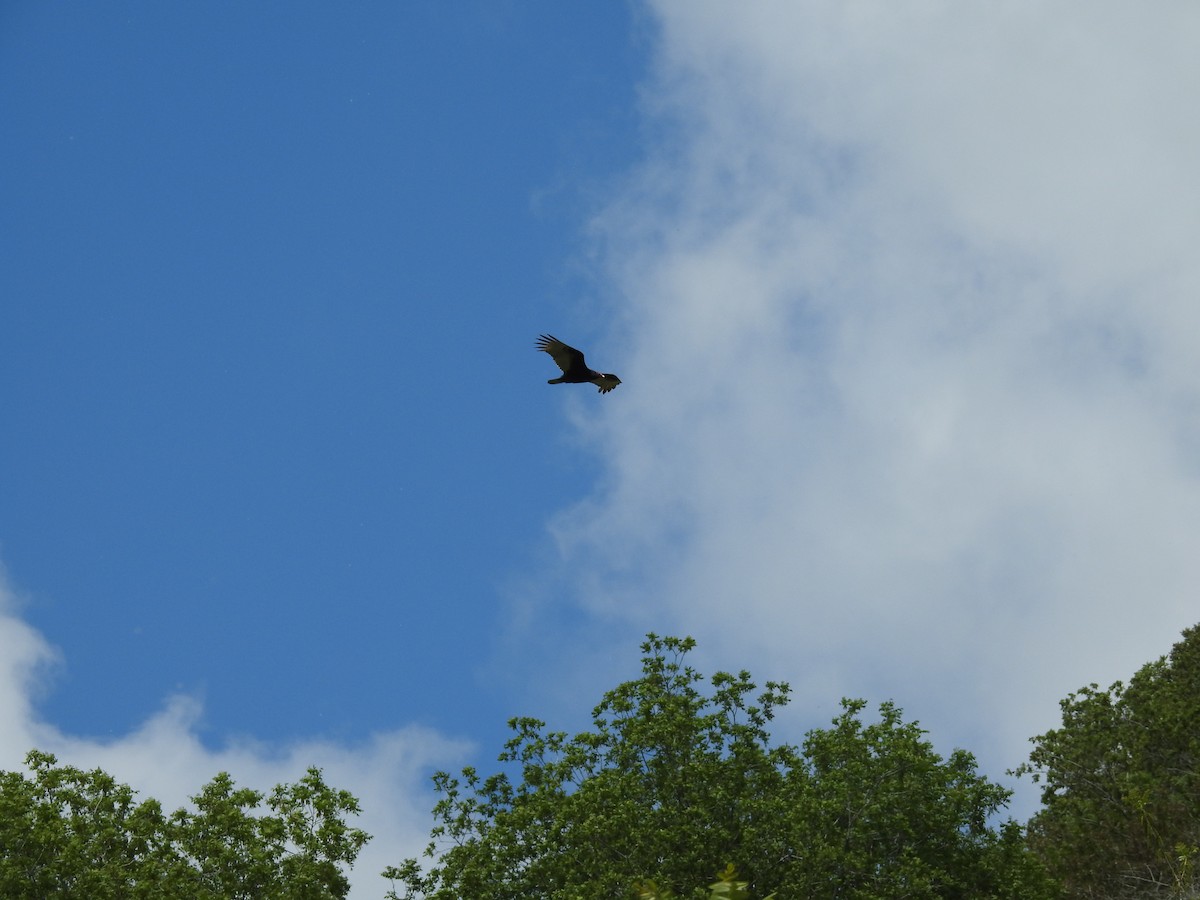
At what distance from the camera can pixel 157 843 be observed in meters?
27.6

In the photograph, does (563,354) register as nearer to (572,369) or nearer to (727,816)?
(572,369)

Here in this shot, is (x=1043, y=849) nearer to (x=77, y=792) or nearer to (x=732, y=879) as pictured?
(x=77, y=792)

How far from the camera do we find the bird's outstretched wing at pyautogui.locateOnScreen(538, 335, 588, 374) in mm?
21031

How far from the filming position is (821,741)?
28.8 m

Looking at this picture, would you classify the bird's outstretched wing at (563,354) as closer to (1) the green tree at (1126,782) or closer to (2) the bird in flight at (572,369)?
(2) the bird in flight at (572,369)

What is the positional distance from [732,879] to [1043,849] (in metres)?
28.6

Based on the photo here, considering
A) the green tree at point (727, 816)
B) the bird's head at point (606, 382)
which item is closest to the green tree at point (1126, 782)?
the green tree at point (727, 816)

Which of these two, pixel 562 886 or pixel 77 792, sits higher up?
pixel 77 792

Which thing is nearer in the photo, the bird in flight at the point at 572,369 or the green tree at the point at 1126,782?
the bird in flight at the point at 572,369

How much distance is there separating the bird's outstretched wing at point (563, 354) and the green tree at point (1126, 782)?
16.4m

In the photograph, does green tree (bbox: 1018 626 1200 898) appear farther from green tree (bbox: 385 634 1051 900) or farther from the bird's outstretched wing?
the bird's outstretched wing

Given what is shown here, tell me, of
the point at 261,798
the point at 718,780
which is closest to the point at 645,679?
the point at 718,780

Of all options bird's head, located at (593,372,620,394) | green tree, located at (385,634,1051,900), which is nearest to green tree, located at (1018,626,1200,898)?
green tree, located at (385,634,1051,900)

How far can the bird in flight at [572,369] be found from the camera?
21125 mm
